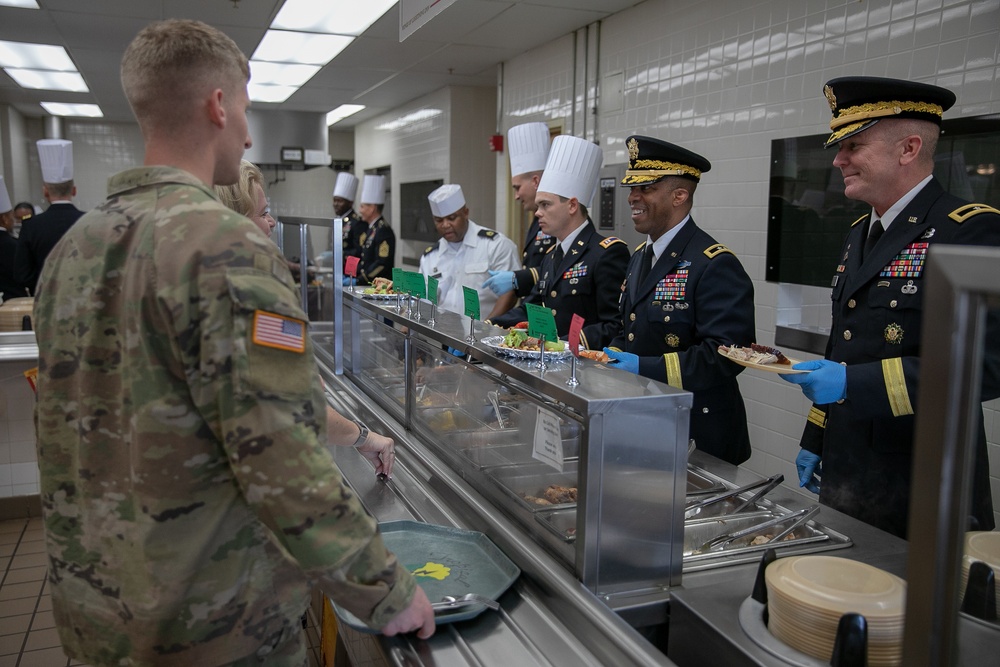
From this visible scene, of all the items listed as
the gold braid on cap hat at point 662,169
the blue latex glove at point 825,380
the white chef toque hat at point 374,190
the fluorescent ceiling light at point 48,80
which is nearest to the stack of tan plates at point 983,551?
the blue latex glove at point 825,380

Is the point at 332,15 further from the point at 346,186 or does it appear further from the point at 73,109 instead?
the point at 73,109

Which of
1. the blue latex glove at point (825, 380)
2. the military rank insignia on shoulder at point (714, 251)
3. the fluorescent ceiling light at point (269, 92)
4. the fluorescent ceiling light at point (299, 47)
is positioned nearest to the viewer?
the blue latex glove at point (825, 380)

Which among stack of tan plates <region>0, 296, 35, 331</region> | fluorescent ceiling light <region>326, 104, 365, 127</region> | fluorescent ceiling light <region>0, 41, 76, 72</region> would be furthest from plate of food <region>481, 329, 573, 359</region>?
fluorescent ceiling light <region>326, 104, 365, 127</region>

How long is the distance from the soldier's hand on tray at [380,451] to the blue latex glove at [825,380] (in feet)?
3.28

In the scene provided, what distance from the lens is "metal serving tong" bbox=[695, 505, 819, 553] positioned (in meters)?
1.54

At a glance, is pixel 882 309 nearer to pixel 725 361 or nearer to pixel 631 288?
pixel 725 361

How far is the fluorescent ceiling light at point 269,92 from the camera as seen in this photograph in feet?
26.7

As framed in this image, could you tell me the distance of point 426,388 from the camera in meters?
2.31

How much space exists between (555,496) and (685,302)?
1.03 meters

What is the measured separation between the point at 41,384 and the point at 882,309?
182 cm

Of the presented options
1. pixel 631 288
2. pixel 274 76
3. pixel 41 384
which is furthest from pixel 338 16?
pixel 41 384

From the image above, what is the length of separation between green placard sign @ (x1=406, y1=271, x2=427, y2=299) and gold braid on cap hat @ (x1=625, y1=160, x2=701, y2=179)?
784 millimetres

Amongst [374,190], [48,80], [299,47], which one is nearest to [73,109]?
[48,80]

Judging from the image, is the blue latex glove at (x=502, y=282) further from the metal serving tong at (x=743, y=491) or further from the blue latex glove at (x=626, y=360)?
the metal serving tong at (x=743, y=491)
